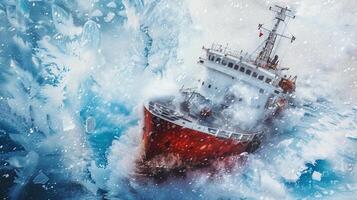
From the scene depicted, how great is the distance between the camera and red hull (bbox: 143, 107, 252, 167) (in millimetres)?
13000

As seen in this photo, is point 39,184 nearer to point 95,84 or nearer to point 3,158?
point 3,158

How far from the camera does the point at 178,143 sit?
13.2m

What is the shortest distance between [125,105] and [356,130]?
1109cm

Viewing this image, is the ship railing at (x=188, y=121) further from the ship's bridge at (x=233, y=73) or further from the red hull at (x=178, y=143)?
the ship's bridge at (x=233, y=73)

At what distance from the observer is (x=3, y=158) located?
42.1ft

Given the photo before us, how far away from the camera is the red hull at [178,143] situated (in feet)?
42.7

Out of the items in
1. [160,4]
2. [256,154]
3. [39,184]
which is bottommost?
[39,184]

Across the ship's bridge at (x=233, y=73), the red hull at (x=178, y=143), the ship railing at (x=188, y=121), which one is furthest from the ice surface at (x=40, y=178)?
the ship's bridge at (x=233, y=73)

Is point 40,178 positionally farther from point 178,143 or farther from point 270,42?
point 270,42

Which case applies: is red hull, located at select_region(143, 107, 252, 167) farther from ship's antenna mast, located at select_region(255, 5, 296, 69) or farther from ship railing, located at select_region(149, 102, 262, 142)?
ship's antenna mast, located at select_region(255, 5, 296, 69)

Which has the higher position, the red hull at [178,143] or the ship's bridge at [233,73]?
the ship's bridge at [233,73]

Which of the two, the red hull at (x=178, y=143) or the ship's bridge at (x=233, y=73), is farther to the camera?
the ship's bridge at (x=233, y=73)

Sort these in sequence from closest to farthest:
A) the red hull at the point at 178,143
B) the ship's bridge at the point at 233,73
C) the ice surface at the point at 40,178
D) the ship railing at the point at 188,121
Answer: the red hull at the point at 178,143
the ship railing at the point at 188,121
the ice surface at the point at 40,178
the ship's bridge at the point at 233,73

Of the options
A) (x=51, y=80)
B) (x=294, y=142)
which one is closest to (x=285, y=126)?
(x=294, y=142)
